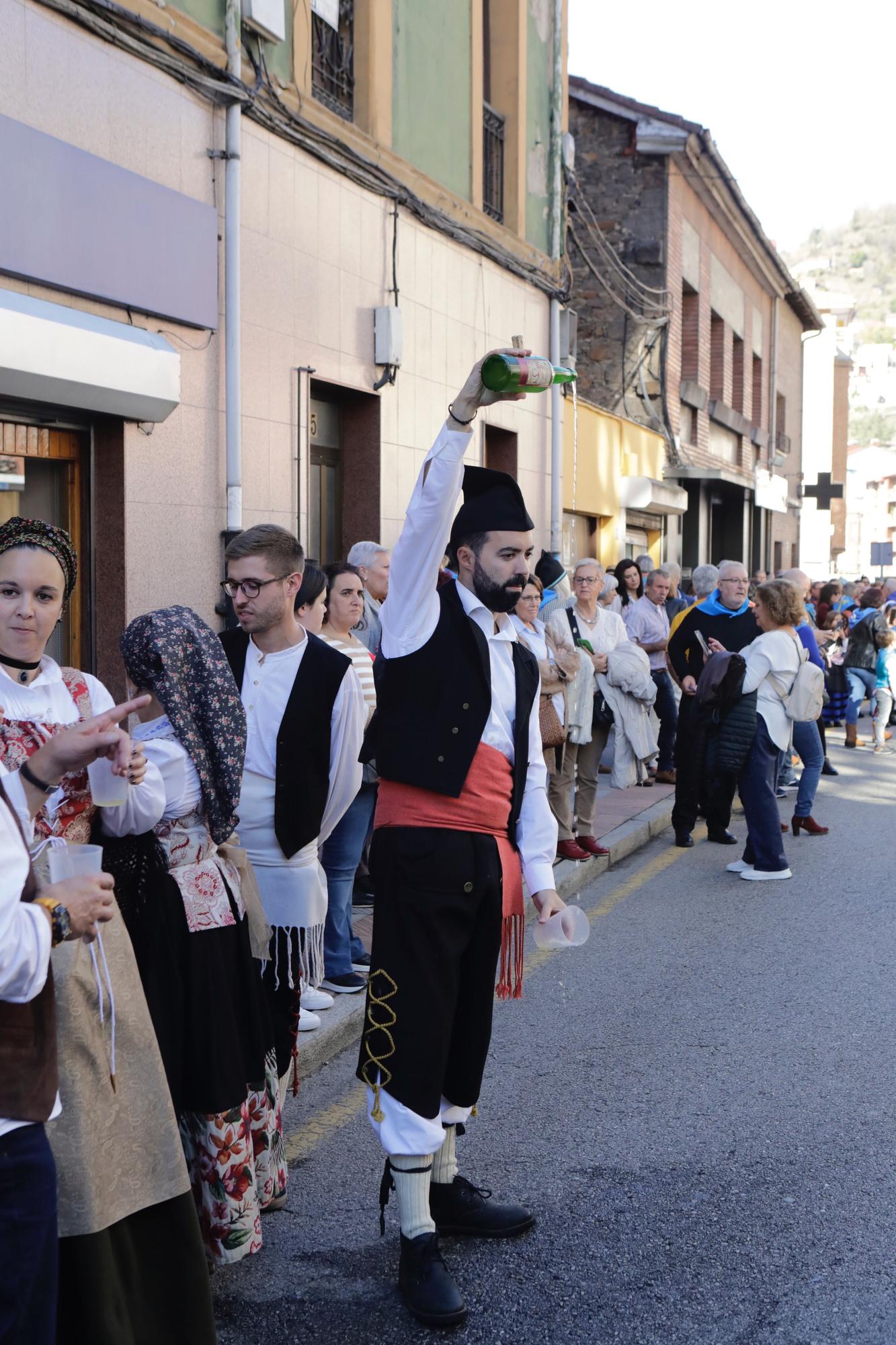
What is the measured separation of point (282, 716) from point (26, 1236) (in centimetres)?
206

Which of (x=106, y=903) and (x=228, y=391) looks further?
(x=228, y=391)

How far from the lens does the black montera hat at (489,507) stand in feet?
11.5

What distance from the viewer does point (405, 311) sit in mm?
11500

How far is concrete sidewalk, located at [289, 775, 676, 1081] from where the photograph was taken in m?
5.16

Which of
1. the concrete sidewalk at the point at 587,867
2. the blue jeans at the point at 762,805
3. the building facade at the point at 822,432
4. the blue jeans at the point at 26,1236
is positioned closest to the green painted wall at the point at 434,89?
the concrete sidewalk at the point at 587,867

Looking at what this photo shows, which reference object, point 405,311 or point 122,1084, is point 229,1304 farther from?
point 405,311

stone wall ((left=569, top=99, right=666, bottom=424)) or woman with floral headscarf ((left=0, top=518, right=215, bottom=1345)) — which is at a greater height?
stone wall ((left=569, top=99, right=666, bottom=424))

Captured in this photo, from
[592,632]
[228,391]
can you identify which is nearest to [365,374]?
[228,391]

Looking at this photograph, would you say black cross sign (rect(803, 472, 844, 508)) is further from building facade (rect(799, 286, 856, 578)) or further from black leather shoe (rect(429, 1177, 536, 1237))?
black leather shoe (rect(429, 1177, 536, 1237))

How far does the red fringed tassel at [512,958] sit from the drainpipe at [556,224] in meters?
11.3

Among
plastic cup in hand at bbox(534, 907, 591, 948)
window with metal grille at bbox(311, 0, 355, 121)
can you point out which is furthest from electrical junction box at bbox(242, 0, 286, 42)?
plastic cup in hand at bbox(534, 907, 591, 948)

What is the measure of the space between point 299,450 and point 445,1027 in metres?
6.91

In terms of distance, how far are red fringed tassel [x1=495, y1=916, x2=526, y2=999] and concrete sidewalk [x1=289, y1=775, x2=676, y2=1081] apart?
1.45m

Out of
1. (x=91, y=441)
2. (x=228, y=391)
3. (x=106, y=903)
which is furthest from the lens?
(x=228, y=391)
